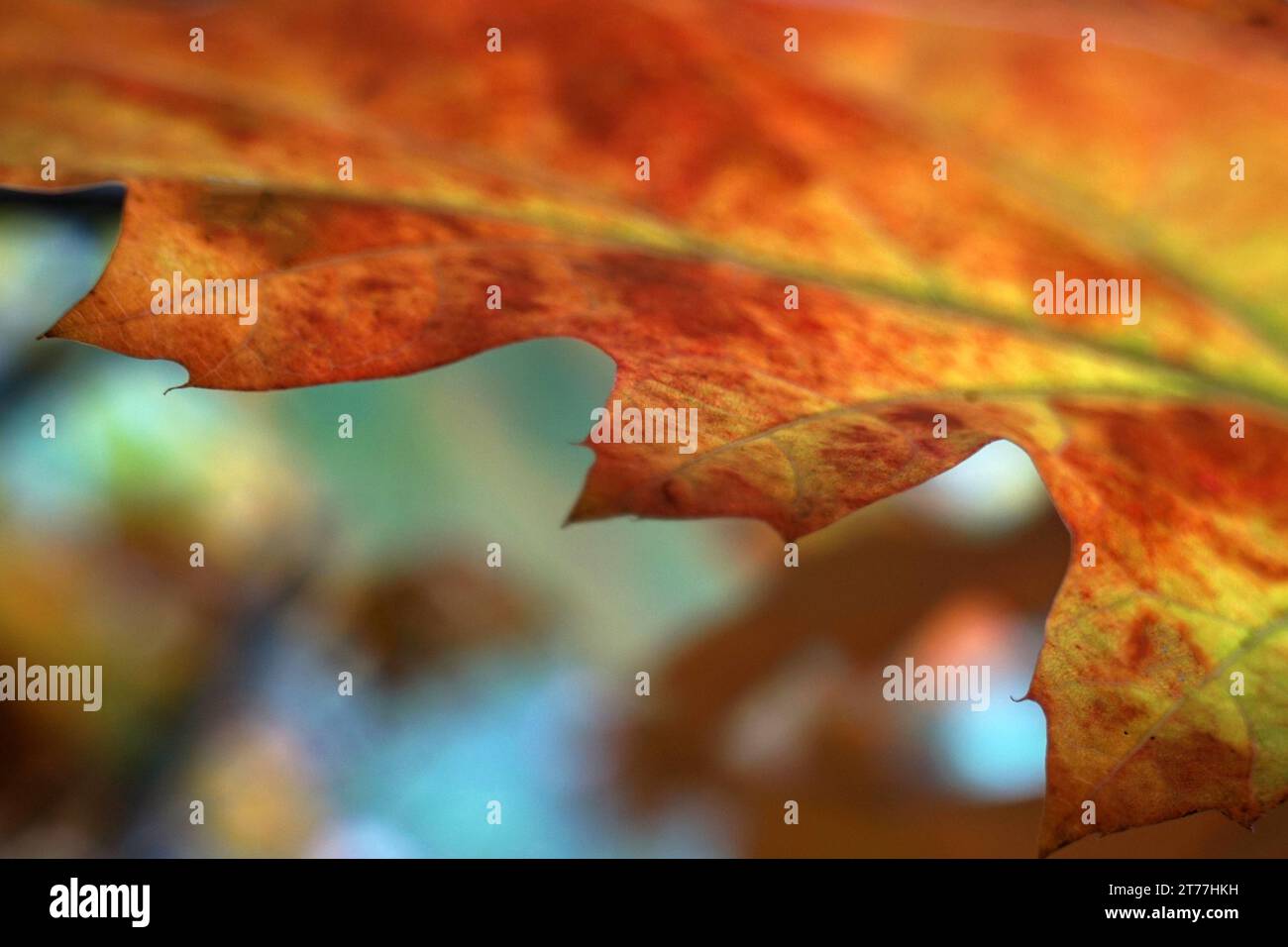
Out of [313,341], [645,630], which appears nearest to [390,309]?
[313,341]

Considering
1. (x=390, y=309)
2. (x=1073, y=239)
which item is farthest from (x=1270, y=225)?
(x=390, y=309)

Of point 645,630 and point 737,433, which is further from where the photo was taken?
point 645,630

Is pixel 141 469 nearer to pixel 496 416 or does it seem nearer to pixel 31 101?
pixel 496 416

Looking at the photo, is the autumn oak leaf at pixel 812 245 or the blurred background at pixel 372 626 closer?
the autumn oak leaf at pixel 812 245

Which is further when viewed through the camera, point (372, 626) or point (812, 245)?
point (372, 626)

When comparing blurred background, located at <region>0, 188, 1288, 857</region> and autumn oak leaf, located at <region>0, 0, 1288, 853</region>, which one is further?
blurred background, located at <region>0, 188, 1288, 857</region>

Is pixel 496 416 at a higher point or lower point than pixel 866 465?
higher
